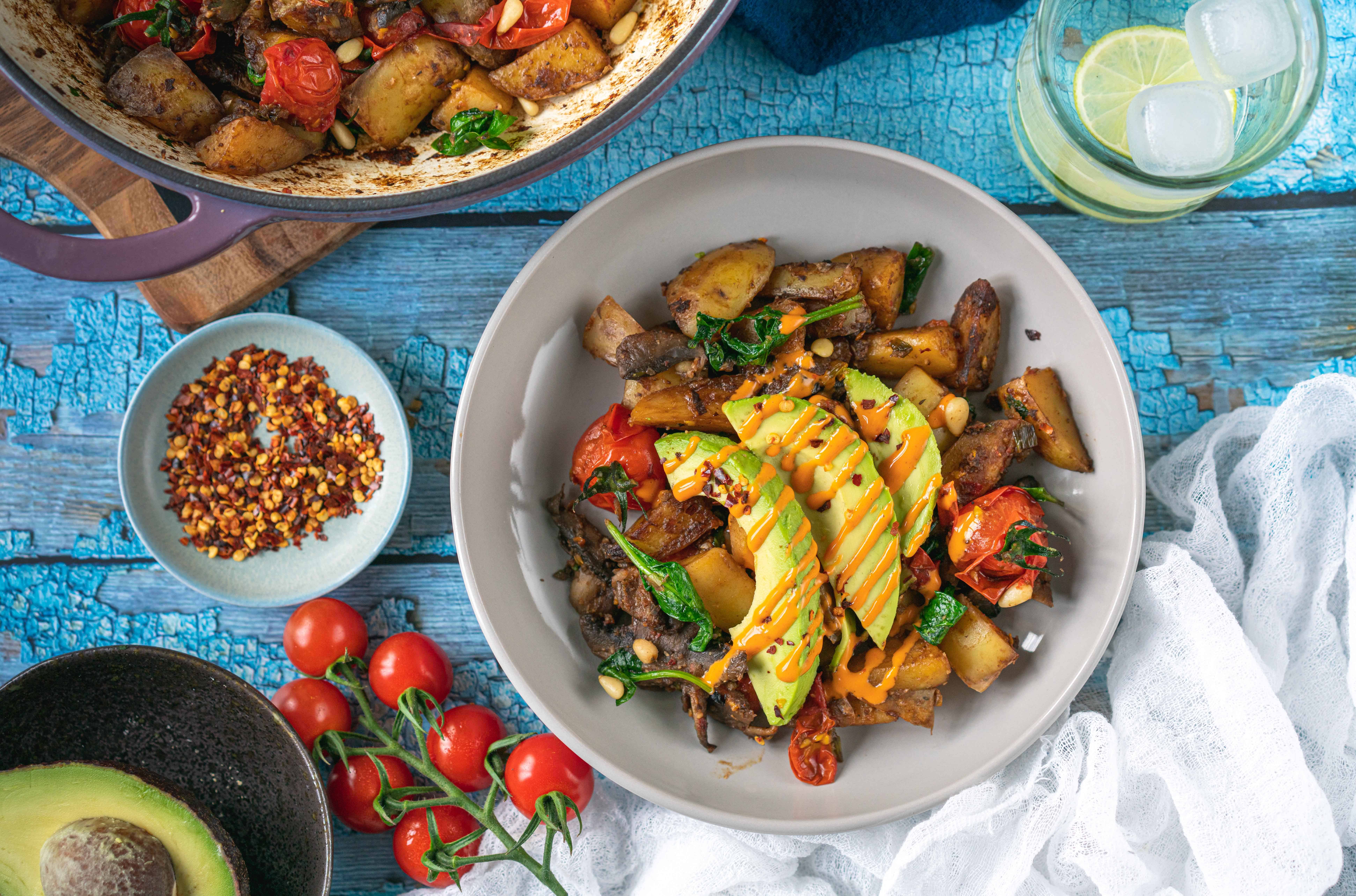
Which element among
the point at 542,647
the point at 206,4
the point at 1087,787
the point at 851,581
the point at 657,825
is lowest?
the point at 657,825

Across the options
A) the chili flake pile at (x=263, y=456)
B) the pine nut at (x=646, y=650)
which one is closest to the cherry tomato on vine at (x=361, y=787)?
the chili flake pile at (x=263, y=456)

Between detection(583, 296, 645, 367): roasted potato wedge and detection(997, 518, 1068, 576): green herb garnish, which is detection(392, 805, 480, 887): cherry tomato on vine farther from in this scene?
detection(997, 518, 1068, 576): green herb garnish

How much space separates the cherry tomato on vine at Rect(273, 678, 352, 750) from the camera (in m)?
1.76

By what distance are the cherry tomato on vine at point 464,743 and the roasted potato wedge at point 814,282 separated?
99 centimetres

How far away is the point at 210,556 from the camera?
182 cm

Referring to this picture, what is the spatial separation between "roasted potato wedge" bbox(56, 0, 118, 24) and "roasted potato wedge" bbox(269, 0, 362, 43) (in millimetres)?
279

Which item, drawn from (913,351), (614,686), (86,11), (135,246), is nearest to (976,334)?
(913,351)

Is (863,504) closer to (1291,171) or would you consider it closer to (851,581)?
(851,581)

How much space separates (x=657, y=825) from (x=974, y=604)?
2.49 ft

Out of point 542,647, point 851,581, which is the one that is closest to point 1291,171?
point 851,581

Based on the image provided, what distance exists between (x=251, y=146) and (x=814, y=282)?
37.0 inches

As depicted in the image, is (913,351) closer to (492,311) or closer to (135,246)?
(492,311)

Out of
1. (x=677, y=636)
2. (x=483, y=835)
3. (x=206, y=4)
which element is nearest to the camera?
(x=206, y=4)

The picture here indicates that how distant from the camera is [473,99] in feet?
4.66
